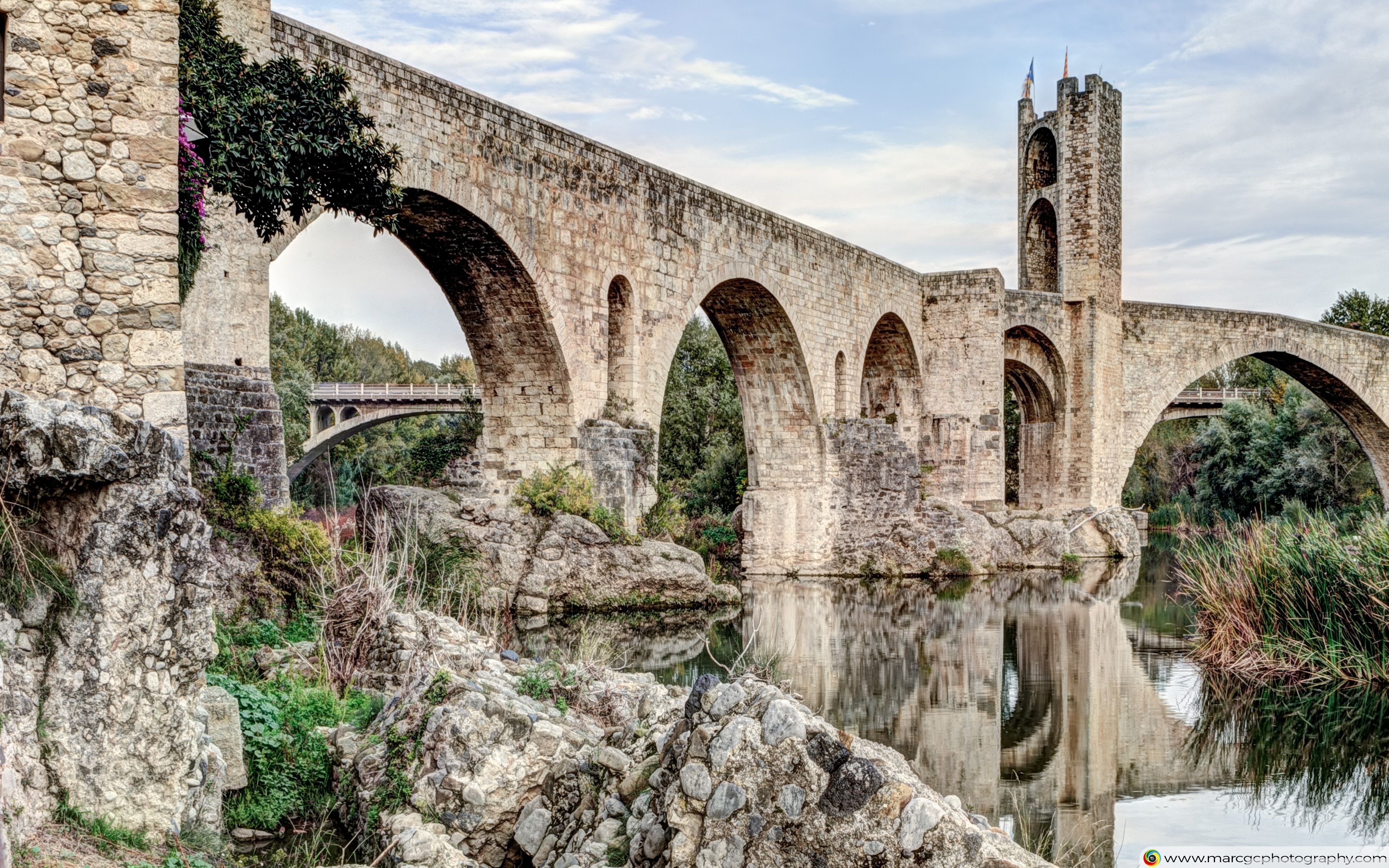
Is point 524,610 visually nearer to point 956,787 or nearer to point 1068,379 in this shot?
point 956,787

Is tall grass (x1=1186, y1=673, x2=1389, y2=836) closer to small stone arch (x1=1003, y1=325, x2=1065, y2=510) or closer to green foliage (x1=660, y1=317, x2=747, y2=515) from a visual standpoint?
green foliage (x1=660, y1=317, x2=747, y2=515)

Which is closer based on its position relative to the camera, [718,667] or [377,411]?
[718,667]

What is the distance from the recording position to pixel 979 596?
1551 centimetres

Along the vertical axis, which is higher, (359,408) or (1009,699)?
(359,408)

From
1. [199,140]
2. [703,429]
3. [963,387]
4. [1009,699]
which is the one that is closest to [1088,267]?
[963,387]

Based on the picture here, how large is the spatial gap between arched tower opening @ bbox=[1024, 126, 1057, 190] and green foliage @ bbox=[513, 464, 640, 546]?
1586 centimetres

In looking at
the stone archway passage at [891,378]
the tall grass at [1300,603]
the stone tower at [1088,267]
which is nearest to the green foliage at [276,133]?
the tall grass at [1300,603]

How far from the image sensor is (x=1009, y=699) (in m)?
8.97

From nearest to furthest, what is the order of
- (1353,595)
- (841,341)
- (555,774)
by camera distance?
1. (555,774)
2. (1353,595)
3. (841,341)

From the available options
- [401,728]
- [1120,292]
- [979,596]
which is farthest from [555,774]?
[1120,292]

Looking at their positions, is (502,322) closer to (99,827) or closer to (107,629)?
(107,629)

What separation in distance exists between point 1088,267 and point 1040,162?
11.0 ft

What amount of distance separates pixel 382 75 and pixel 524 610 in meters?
5.03

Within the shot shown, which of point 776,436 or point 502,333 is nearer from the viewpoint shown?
point 502,333
